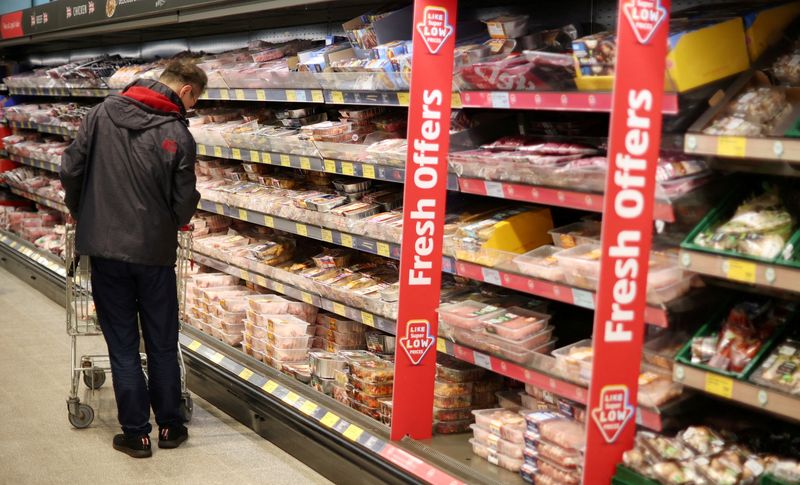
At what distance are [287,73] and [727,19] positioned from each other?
2358 mm

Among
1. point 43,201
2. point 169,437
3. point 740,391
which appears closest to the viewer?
point 740,391

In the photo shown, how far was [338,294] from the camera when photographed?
4.23 meters

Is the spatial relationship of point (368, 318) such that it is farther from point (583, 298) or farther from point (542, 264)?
point (583, 298)

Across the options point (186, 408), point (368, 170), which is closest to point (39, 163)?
point (186, 408)

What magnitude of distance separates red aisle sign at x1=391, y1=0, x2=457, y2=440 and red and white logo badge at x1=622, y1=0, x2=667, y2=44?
3.34 ft

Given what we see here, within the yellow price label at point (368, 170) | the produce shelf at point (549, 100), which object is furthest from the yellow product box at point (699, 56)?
the yellow price label at point (368, 170)

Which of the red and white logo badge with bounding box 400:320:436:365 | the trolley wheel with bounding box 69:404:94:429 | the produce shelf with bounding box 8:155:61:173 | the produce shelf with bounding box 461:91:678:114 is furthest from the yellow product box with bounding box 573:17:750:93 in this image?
the produce shelf with bounding box 8:155:61:173

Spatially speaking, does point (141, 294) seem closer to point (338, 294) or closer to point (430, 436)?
point (338, 294)

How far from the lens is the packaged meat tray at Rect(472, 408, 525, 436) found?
3.28 metres

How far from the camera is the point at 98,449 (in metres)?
4.18

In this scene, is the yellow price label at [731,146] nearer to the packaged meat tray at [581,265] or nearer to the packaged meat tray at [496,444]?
the packaged meat tray at [581,265]

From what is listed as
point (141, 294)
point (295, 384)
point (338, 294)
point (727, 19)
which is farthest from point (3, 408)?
point (727, 19)

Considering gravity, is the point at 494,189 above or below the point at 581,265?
above

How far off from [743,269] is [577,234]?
776 millimetres
